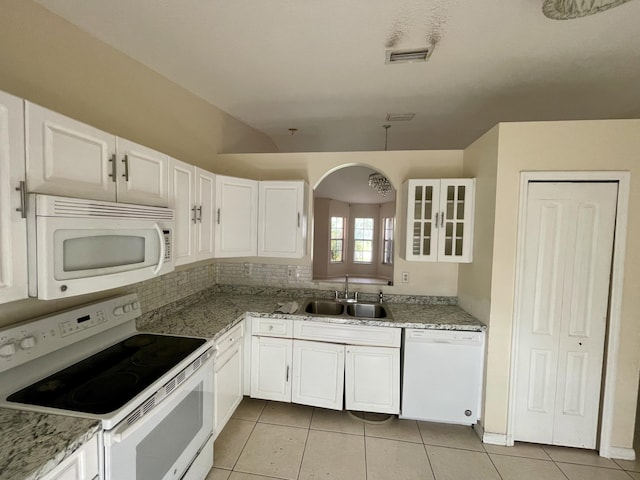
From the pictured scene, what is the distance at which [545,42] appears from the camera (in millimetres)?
1794

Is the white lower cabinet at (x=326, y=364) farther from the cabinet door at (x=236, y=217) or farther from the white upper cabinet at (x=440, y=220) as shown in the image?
the white upper cabinet at (x=440, y=220)

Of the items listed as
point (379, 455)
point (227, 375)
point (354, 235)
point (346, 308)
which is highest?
point (354, 235)

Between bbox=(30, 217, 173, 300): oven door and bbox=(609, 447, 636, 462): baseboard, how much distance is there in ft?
11.2

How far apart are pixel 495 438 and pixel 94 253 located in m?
2.97

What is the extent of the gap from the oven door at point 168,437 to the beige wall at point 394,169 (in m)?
1.63

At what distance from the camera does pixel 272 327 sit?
8.25 ft

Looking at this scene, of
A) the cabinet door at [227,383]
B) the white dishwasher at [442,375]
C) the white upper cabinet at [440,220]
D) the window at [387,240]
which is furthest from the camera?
the window at [387,240]

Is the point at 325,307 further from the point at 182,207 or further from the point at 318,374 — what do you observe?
the point at 182,207

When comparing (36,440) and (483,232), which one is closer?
(36,440)

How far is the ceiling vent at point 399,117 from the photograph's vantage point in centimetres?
301

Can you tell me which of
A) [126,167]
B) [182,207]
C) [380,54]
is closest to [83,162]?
[126,167]

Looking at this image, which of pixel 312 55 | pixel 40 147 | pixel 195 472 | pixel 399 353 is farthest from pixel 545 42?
pixel 195 472

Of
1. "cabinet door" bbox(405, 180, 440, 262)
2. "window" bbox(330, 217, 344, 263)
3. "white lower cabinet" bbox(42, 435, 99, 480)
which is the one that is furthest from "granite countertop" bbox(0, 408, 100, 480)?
"window" bbox(330, 217, 344, 263)

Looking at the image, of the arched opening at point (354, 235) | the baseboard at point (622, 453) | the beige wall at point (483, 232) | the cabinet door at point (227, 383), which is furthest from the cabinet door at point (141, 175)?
the arched opening at point (354, 235)
